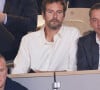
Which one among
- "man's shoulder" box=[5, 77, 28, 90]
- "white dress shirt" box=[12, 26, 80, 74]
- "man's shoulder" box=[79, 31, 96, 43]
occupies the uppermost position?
"man's shoulder" box=[79, 31, 96, 43]

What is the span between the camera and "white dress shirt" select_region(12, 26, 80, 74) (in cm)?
302

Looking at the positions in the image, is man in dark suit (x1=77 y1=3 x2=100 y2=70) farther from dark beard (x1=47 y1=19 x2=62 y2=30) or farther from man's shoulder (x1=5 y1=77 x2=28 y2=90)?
man's shoulder (x1=5 y1=77 x2=28 y2=90)

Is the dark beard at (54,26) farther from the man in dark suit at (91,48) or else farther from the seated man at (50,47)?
the man in dark suit at (91,48)

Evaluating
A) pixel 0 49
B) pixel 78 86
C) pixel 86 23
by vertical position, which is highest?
pixel 86 23

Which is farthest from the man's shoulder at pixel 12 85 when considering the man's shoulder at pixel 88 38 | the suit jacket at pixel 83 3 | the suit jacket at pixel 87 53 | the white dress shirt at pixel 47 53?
the suit jacket at pixel 83 3

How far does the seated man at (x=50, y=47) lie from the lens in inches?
119

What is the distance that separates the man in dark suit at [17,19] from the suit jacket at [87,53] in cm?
54

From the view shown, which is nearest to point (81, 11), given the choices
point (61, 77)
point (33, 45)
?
point (33, 45)

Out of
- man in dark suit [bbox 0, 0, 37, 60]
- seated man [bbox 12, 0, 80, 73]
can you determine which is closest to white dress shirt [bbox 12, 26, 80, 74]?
seated man [bbox 12, 0, 80, 73]

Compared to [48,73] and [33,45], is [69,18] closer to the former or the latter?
[33,45]

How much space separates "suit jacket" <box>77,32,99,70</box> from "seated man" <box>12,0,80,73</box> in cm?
5

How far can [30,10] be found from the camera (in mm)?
3398

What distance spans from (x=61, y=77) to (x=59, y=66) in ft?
1.41

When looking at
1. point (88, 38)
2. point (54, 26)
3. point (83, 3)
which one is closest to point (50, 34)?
point (54, 26)
